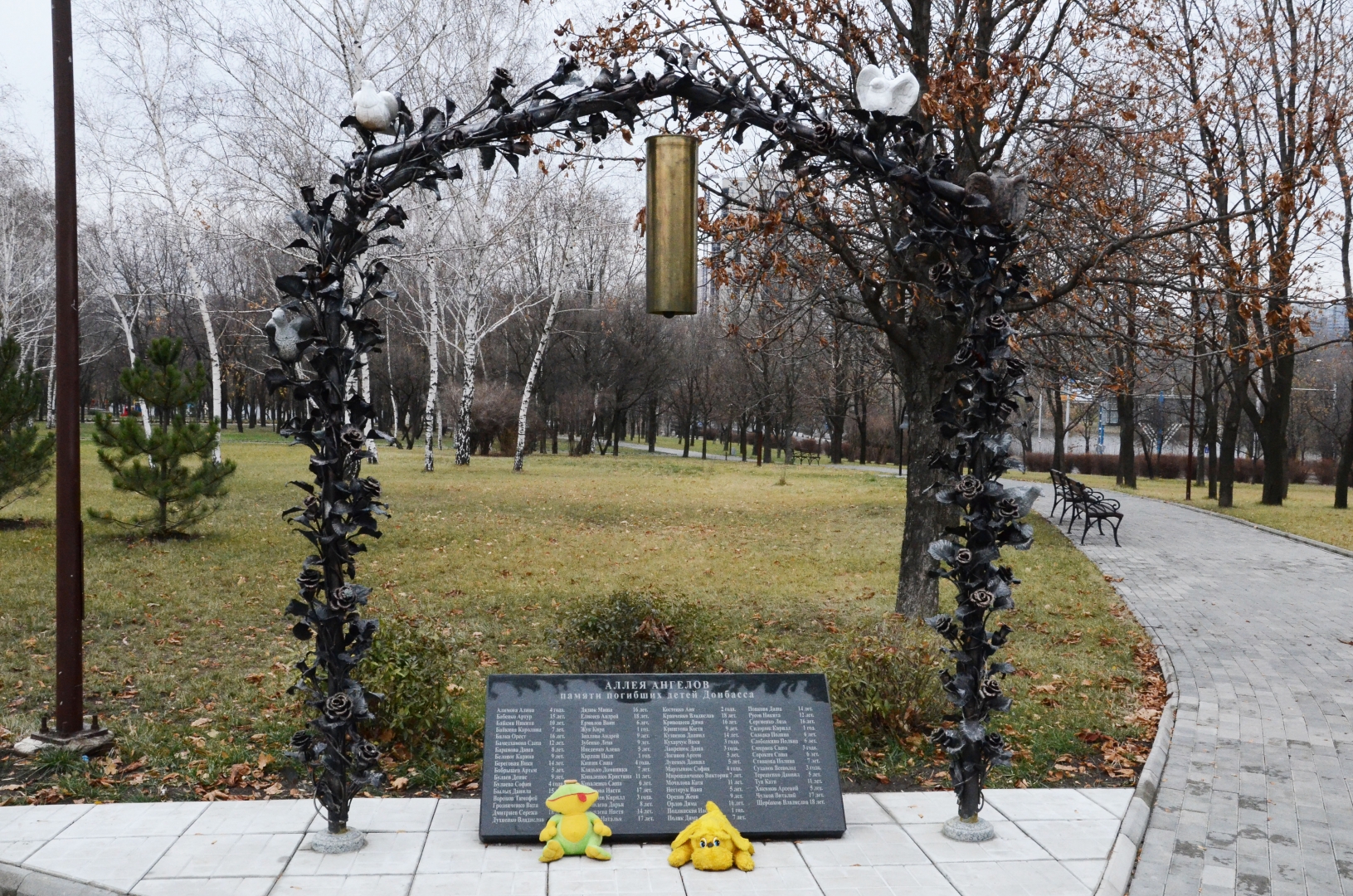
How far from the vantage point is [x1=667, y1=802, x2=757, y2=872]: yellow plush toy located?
15.1 feet

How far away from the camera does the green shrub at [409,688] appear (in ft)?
20.2

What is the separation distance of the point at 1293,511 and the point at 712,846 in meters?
24.6

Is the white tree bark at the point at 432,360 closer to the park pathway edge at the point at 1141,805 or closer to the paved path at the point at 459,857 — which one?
the park pathway edge at the point at 1141,805

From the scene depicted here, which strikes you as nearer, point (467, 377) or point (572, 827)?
point (572, 827)

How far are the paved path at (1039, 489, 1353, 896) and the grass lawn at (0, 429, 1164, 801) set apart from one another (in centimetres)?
46

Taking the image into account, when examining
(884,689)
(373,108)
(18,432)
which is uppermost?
(373,108)

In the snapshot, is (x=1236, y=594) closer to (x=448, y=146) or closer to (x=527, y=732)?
(x=527, y=732)

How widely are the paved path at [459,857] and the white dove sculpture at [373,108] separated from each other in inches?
132

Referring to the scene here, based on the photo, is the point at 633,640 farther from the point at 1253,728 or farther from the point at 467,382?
the point at 467,382

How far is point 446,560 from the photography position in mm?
13531

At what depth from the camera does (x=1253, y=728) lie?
24.0ft

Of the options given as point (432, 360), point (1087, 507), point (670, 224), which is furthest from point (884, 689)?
point (432, 360)

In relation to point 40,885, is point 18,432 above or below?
above

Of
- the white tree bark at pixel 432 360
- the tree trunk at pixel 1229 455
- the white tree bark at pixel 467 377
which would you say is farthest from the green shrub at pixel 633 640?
the tree trunk at pixel 1229 455
